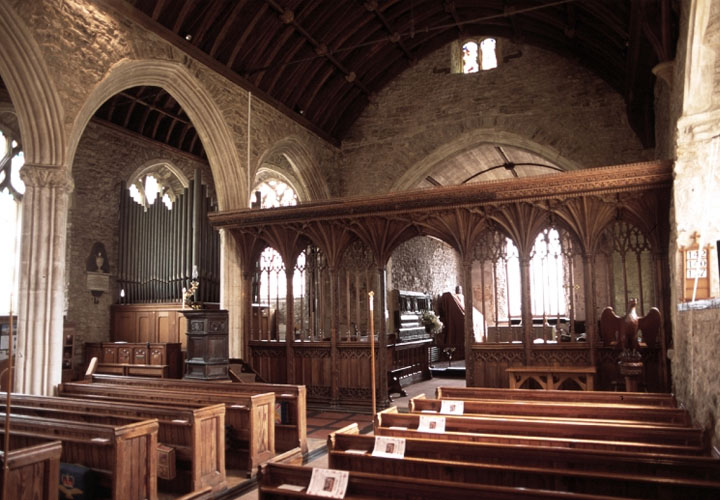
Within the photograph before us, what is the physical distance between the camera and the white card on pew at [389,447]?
10.0 feet

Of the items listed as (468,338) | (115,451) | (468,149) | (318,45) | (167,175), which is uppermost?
(318,45)

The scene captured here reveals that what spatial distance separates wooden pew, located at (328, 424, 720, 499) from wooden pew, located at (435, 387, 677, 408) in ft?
5.74

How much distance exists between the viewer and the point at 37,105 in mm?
6621

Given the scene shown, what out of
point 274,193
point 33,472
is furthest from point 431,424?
point 274,193

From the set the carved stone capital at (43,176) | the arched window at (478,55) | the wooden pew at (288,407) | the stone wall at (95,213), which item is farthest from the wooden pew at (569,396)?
the arched window at (478,55)

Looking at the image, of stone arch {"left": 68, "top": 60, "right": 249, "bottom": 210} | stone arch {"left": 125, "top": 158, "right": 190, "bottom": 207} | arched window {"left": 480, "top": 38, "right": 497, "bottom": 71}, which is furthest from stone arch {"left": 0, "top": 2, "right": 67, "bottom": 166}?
arched window {"left": 480, "top": 38, "right": 497, "bottom": 71}

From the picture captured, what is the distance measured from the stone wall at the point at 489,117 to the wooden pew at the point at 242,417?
319 inches

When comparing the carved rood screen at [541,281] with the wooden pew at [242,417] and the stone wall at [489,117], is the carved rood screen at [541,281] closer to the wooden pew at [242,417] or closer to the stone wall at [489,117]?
the stone wall at [489,117]

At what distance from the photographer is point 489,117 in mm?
11836

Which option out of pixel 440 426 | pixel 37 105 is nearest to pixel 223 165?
pixel 37 105

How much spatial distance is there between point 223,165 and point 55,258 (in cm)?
359

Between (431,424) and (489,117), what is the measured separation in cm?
927

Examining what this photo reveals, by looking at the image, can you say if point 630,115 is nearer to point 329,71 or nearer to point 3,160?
point 329,71

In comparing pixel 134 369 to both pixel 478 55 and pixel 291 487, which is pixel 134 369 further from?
pixel 478 55
